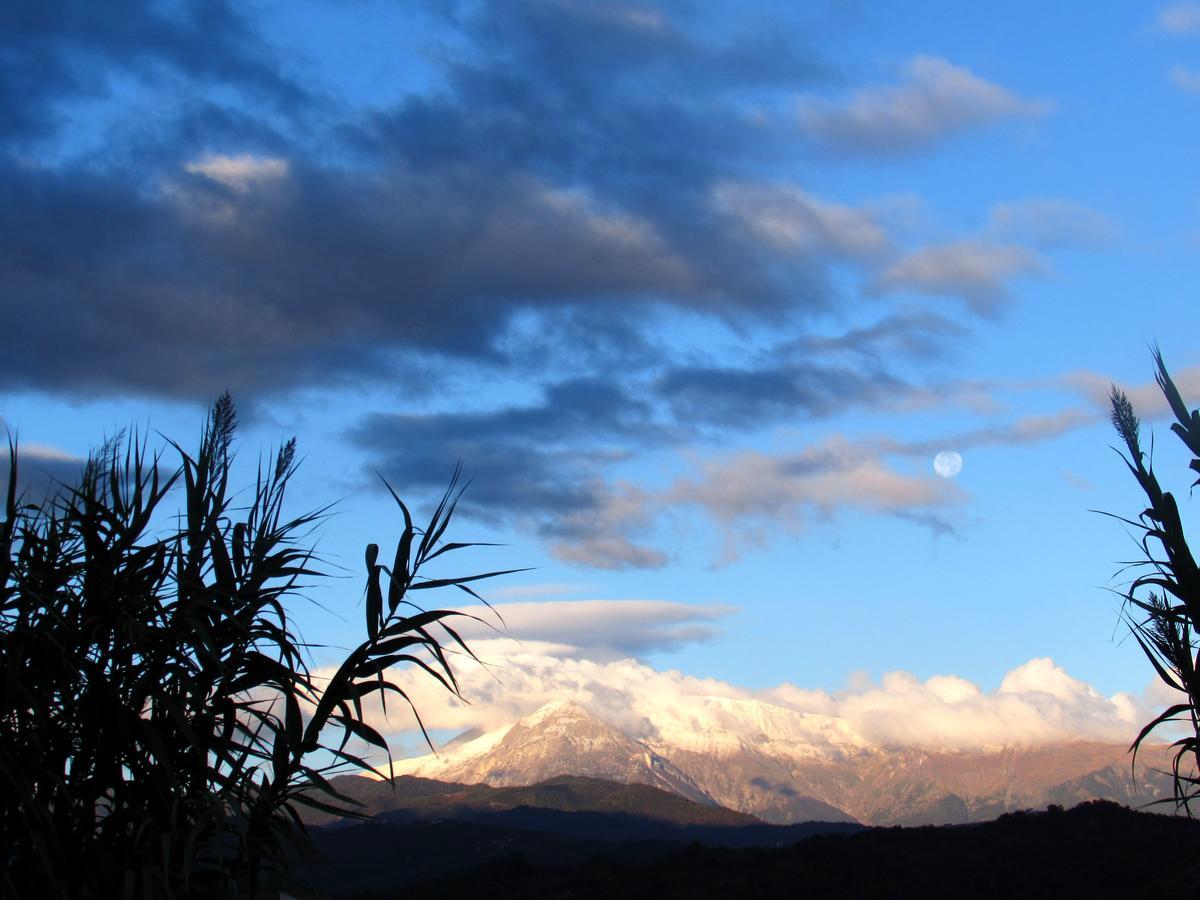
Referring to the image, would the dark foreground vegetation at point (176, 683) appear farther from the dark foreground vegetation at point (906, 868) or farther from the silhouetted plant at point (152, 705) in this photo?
the dark foreground vegetation at point (906, 868)

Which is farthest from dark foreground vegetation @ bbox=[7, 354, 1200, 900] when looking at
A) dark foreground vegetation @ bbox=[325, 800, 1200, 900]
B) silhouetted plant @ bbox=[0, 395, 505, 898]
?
dark foreground vegetation @ bbox=[325, 800, 1200, 900]

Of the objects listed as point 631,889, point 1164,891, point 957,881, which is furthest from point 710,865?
point 1164,891

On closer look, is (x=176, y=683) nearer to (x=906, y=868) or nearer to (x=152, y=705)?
(x=152, y=705)

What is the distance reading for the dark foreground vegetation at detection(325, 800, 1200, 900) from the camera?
6134 centimetres

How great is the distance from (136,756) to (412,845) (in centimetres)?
14212

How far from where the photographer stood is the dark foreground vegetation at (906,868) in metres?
61.3

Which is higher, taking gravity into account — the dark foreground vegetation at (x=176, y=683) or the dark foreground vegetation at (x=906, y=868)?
the dark foreground vegetation at (x=176, y=683)

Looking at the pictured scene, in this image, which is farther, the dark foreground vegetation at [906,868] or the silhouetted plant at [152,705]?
the dark foreground vegetation at [906,868]

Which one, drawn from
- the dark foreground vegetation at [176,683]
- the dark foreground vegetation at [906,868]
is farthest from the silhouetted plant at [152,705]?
the dark foreground vegetation at [906,868]

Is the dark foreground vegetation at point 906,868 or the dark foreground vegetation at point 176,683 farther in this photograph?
the dark foreground vegetation at point 906,868

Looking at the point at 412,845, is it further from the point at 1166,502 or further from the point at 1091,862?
the point at 1166,502

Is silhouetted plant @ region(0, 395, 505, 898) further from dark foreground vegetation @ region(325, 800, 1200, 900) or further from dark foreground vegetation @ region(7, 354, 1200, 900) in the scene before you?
dark foreground vegetation @ region(325, 800, 1200, 900)

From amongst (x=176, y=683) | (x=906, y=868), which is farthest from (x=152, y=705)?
(x=906, y=868)

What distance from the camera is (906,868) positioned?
66875mm
